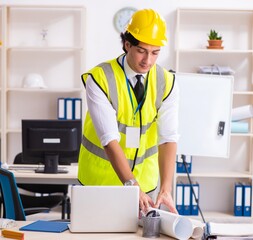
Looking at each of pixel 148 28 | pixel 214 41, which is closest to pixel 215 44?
pixel 214 41

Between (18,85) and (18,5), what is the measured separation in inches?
34.4

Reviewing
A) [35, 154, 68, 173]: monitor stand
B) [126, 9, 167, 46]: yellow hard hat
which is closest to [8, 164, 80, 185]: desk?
[35, 154, 68, 173]: monitor stand

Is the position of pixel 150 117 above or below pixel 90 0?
below

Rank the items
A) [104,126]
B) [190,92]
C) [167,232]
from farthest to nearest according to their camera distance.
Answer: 1. [190,92]
2. [104,126]
3. [167,232]

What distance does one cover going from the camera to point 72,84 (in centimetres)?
639

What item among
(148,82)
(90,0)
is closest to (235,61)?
(90,0)

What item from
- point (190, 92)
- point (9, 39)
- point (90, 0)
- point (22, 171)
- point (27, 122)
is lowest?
point (22, 171)

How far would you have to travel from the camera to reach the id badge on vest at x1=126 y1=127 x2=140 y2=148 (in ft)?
9.34

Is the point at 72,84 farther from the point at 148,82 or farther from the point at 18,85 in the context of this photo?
the point at 148,82

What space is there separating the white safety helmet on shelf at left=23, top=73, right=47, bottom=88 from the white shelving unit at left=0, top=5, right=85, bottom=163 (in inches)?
4.5

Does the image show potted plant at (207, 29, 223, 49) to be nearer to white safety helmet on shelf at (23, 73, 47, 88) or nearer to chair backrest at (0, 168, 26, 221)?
white safety helmet on shelf at (23, 73, 47, 88)

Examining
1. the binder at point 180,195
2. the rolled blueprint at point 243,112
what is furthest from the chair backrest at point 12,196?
the binder at point 180,195

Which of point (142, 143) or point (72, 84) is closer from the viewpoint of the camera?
point (142, 143)

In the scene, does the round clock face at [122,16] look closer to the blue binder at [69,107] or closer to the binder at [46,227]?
the blue binder at [69,107]
